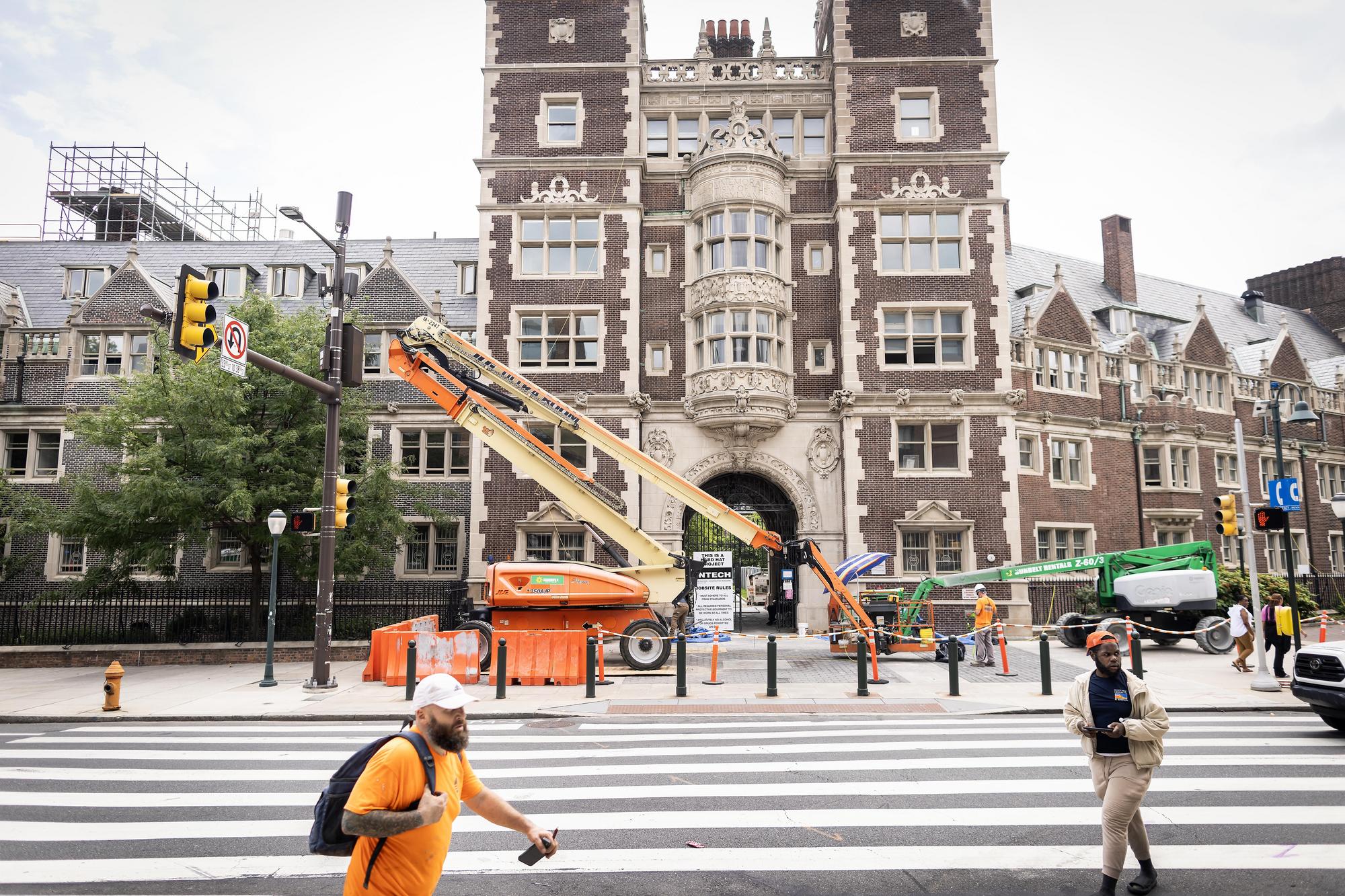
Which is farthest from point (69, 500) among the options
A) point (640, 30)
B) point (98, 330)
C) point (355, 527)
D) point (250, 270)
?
point (640, 30)

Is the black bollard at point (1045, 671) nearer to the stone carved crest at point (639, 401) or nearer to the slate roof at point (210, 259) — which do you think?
the stone carved crest at point (639, 401)

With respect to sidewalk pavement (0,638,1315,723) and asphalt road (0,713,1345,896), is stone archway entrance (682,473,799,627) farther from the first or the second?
asphalt road (0,713,1345,896)

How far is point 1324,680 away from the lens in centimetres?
1078

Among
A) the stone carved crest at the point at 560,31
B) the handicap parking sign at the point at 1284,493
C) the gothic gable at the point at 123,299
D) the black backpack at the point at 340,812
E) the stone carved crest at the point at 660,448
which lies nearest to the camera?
the black backpack at the point at 340,812

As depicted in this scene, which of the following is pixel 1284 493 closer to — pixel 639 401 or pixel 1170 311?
pixel 639 401

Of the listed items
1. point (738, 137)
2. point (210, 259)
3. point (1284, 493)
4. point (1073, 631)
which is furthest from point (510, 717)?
point (210, 259)

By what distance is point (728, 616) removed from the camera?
2186 centimetres

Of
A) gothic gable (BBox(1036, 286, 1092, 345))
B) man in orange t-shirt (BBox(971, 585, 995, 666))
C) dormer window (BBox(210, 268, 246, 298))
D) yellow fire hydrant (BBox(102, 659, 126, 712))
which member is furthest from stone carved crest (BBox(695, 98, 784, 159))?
yellow fire hydrant (BBox(102, 659, 126, 712))

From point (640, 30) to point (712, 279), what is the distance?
9.44 metres

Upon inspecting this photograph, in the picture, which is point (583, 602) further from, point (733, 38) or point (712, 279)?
point (733, 38)

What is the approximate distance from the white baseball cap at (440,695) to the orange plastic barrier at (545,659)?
1284 centimetres

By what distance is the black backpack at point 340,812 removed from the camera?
142 inches

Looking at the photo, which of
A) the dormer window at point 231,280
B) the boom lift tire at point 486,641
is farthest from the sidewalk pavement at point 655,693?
the dormer window at point 231,280

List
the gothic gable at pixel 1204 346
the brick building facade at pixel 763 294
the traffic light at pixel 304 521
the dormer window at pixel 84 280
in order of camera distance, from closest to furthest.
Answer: the traffic light at pixel 304 521 → the brick building facade at pixel 763 294 → the dormer window at pixel 84 280 → the gothic gable at pixel 1204 346
